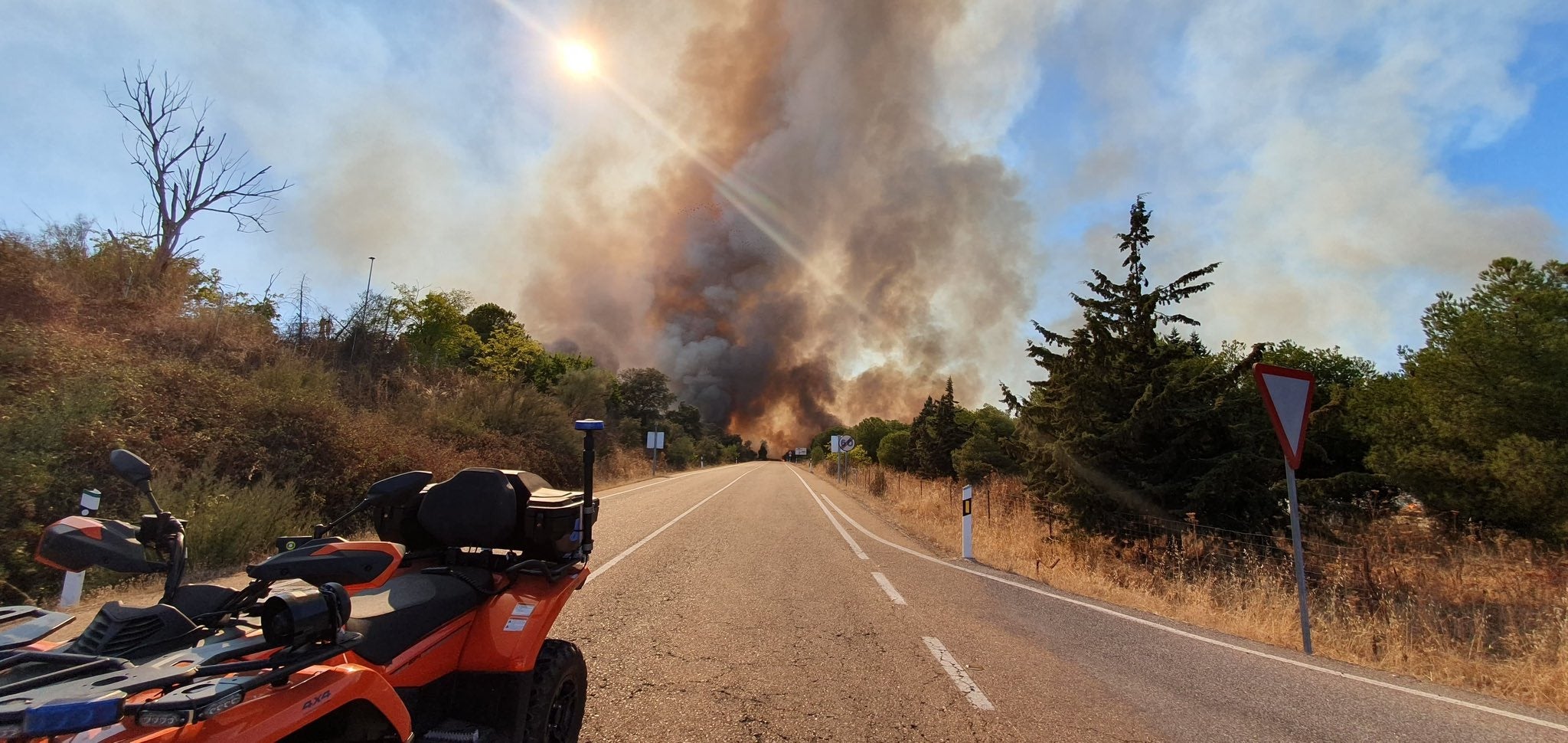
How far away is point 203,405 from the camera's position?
9469 millimetres

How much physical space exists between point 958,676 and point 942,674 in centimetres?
11

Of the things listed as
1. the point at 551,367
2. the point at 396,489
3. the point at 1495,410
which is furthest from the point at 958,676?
the point at 551,367

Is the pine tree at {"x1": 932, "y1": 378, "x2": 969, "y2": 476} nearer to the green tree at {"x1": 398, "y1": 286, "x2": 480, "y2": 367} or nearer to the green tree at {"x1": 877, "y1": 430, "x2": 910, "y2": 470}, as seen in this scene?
the green tree at {"x1": 877, "y1": 430, "x2": 910, "y2": 470}

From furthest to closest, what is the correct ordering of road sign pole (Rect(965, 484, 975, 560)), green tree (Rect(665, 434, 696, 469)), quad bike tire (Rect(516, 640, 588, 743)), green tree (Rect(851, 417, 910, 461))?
green tree (Rect(851, 417, 910, 461))
green tree (Rect(665, 434, 696, 469))
road sign pole (Rect(965, 484, 975, 560))
quad bike tire (Rect(516, 640, 588, 743))

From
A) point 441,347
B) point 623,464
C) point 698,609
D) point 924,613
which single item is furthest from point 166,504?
point 623,464

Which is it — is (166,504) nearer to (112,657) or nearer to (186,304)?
(112,657)

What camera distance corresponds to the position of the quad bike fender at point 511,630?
2.53 m

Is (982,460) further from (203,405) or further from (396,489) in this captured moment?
(396,489)

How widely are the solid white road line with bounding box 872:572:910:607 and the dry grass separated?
2456mm

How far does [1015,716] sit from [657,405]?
5717cm

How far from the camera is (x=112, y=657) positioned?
4.67 ft

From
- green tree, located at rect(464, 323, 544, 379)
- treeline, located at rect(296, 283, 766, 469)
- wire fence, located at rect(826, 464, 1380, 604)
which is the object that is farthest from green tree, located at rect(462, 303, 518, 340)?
wire fence, located at rect(826, 464, 1380, 604)

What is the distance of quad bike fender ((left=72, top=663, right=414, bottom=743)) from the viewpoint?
123 centimetres

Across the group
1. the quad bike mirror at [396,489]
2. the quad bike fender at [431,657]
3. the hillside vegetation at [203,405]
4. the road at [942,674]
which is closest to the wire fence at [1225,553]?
the road at [942,674]
